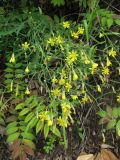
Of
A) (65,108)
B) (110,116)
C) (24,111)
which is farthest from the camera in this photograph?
(110,116)

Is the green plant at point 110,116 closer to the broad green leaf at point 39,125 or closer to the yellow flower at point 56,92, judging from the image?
the yellow flower at point 56,92

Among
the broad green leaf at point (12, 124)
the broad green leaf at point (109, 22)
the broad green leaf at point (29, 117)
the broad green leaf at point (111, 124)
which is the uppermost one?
the broad green leaf at point (109, 22)

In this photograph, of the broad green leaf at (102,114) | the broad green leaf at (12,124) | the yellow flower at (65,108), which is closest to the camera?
the yellow flower at (65,108)

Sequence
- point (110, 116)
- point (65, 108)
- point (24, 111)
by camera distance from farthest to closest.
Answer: point (110, 116)
point (24, 111)
point (65, 108)

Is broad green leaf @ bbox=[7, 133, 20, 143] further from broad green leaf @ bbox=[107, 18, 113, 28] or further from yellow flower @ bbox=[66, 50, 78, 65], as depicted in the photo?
broad green leaf @ bbox=[107, 18, 113, 28]

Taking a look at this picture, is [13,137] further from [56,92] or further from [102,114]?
[102,114]

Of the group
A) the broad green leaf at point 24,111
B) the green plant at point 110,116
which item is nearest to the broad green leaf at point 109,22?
the green plant at point 110,116

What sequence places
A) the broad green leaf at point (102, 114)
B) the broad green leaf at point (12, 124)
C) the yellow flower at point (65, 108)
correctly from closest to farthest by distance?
the yellow flower at point (65, 108) → the broad green leaf at point (12, 124) → the broad green leaf at point (102, 114)

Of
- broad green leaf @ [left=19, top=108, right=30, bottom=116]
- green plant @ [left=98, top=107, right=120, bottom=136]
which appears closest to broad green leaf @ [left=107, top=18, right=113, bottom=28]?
green plant @ [left=98, top=107, right=120, bottom=136]

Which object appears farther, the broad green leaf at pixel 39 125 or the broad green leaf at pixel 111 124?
the broad green leaf at pixel 111 124

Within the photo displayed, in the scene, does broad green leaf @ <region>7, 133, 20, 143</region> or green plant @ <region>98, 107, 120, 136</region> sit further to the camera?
green plant @ <region>98, 107, 120, 136</region>

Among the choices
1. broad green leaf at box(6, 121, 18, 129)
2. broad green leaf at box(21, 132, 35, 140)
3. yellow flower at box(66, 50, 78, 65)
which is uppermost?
yellow flower at box(66, 50, 78, 65)

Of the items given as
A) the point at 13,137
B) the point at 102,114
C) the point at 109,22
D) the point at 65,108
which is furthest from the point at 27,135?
the point at 109,22
